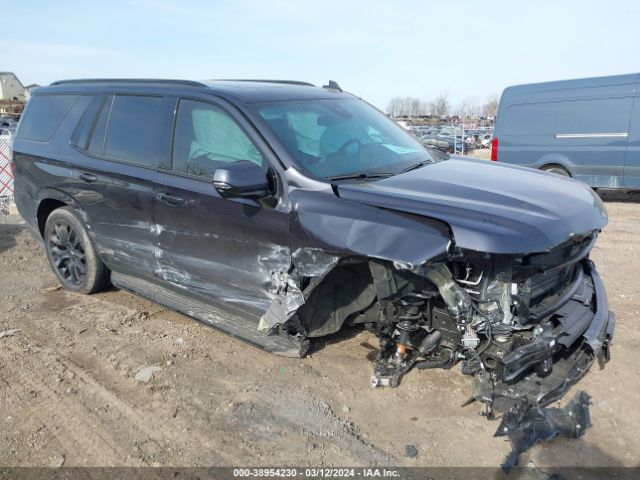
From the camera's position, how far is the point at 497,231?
2.62m

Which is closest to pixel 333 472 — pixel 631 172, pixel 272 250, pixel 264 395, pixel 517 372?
pixel 264 395

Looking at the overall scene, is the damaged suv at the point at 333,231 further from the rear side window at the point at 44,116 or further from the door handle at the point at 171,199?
the rear side window at the point at 44,116

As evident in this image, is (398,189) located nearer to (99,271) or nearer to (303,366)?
(303,366)

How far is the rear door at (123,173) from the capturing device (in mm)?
4074

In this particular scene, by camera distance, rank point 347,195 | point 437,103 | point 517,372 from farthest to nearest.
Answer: point 437,103 → point 347,195 → point 517,372

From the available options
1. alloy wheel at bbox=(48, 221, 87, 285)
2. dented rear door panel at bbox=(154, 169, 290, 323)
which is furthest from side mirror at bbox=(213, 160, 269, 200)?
alloy wheel at bbox=(48, 221, 87, 285)

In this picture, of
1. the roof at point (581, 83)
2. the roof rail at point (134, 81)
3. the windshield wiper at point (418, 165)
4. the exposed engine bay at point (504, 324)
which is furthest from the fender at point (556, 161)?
the roof rail at point (134, 81)

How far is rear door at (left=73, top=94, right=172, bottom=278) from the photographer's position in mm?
4074

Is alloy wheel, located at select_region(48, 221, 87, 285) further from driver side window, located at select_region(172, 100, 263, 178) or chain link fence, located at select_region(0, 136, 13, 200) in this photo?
chain link fence, located at select_region(0, 136, 13, 200)

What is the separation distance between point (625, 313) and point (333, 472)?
3.03 meters

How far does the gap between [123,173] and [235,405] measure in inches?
81.8

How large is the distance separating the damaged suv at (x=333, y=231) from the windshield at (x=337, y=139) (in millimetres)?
15

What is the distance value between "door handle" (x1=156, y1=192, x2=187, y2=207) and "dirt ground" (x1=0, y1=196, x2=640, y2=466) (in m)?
1.09

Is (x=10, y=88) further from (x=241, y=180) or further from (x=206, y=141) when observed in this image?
(x=241, y=180)
